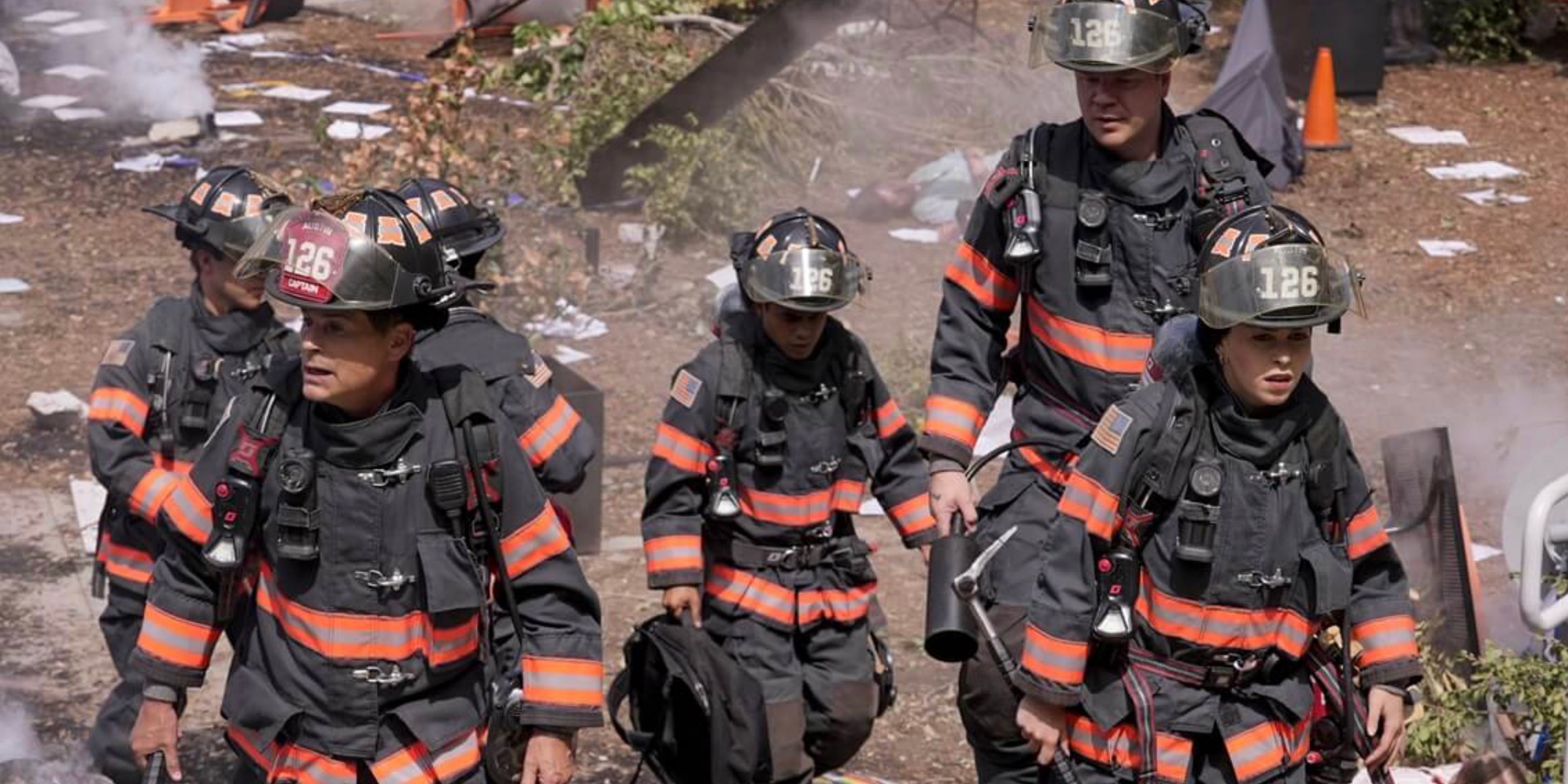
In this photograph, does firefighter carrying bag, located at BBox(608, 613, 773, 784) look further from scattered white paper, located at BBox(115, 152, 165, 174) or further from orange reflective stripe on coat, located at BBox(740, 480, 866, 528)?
scattered white paper, located at BBox(115, 152, 165, 174)

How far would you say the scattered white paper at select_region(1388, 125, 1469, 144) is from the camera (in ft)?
47.9

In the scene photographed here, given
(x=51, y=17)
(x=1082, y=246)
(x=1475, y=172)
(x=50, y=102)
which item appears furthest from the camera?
(x=51, y=17)

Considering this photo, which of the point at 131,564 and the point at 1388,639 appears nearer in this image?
the point at 1388,639

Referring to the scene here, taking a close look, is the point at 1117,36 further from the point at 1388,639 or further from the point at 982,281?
the point at 1388,639

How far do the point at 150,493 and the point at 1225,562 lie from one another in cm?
290

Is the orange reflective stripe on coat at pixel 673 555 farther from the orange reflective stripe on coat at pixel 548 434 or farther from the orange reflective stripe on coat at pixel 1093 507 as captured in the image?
the orange reflective stripe on coat at pixel 1093 507

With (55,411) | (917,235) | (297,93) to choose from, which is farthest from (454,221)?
(297,93)

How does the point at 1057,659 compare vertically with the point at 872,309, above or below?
above

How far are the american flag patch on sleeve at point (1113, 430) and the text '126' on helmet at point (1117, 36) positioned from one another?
1050mm

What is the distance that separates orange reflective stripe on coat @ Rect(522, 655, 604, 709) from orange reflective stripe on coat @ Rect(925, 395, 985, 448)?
52.5 inches

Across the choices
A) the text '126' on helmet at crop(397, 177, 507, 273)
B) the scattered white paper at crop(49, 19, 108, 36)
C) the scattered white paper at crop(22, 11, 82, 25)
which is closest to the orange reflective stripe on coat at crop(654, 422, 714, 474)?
the text '126' on helmet at crop(397, 177, 507, 273)

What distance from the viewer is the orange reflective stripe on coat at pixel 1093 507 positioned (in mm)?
4242

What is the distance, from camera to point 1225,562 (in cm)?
426

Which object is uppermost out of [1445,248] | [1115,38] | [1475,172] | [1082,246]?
[1115,38]
